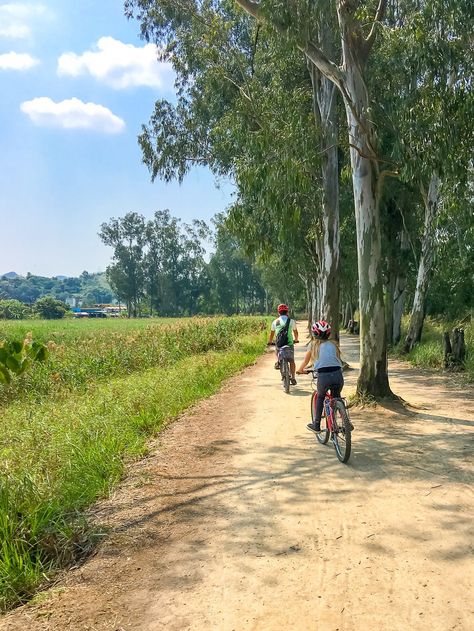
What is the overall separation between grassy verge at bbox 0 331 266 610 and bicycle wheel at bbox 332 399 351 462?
102 inches

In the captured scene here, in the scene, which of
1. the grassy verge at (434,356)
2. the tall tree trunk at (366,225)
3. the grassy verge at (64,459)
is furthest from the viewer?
the grassy verge at (434,356)

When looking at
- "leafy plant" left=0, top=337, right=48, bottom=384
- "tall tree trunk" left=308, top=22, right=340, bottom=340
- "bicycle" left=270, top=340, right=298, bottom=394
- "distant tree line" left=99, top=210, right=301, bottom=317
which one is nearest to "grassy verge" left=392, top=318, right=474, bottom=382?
"tall tree trunk" left=308, top=22, right=340, bottom=340

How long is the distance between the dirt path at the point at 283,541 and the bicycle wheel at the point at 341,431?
0.58 feet

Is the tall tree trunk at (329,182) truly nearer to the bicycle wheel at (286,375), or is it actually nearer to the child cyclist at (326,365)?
the bicycle wheel at (286,375)

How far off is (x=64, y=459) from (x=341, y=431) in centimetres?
336

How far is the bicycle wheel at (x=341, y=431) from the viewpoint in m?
5.93

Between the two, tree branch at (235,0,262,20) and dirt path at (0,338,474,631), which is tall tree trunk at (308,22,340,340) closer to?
tree branch at (235,0,262,20)

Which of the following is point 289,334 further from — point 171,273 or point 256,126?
point 171,273

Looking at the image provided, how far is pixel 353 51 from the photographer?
864 centimetres

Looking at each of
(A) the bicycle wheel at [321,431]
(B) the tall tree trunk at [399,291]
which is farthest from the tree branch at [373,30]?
(B) the tall tree trunk at [399,291]

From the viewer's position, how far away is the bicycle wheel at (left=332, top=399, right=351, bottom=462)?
593 cm

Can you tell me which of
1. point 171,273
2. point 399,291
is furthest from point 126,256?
point 399,291

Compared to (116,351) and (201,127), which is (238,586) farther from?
(201,127)

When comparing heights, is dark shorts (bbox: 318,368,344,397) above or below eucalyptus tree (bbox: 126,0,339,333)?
below
